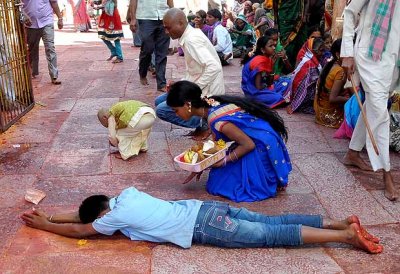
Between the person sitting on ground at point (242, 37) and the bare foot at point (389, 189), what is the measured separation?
6.88m

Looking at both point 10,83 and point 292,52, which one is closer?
point 10,83

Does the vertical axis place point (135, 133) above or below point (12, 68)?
below

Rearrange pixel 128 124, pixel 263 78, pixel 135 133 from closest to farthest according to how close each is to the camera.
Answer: pixel 128 124
pixel 135 133
pixel 263 78

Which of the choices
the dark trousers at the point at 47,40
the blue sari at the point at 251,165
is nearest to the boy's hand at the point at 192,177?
the blue sari at the point at 251,165

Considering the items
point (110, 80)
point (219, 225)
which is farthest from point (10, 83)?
point (219, 225)

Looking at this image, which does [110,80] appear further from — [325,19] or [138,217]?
[138,217]

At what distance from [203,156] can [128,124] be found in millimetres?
1122

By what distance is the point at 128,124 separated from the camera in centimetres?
441

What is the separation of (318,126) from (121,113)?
92.8 inches

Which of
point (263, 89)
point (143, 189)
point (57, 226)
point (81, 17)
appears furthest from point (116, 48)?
point (81, 17)

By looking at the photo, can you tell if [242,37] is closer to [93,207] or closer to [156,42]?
[156,42]

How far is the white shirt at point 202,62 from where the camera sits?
15.7 feet

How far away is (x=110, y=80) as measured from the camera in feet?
26.6

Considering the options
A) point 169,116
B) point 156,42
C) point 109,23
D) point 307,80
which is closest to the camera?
point 169,116
